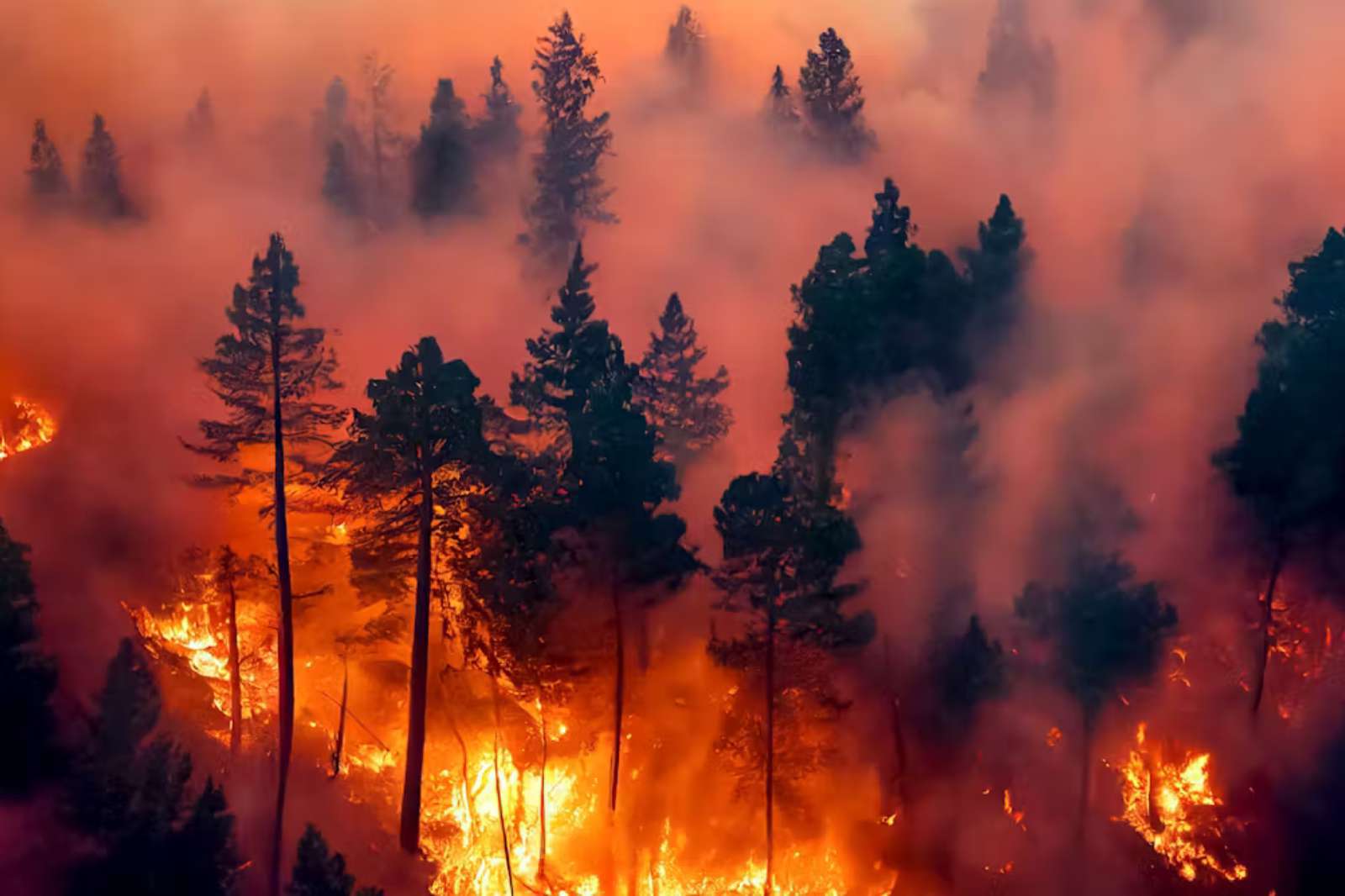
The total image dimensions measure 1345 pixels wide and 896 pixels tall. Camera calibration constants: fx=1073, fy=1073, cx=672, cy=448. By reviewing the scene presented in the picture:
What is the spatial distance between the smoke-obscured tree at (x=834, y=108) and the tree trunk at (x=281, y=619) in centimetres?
4744

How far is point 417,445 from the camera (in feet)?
93.2

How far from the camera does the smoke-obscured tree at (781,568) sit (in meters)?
30.2

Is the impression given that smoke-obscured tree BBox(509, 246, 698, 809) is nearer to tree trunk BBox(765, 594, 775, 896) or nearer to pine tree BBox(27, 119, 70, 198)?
tree trunk BBox(765, 594, 775, 896)

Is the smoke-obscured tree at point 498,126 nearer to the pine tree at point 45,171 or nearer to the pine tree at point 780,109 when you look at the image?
the pine tree at point 780,109

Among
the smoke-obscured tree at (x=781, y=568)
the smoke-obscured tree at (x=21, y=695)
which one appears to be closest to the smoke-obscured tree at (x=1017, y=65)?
the smoke-obscured tree at (x=781, y=568)

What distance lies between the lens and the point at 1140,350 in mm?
49969

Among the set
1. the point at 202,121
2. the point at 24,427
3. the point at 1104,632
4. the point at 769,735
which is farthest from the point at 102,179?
the point at 1104,632

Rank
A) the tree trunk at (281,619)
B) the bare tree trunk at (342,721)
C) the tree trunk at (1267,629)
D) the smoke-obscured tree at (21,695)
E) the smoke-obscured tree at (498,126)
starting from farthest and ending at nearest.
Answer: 1. the smoke-obscured tree at (498,126)
2. the tree trunk at (1267,629)
3. the bare tree trunk at (342,721)
4. the tree trunk at (281,619)
5. the smoke-obscured tree at (21,695)

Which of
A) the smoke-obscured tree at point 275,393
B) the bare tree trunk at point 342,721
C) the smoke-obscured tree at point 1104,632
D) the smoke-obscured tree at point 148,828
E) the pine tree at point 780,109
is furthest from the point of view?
the pine tree at point 780,109

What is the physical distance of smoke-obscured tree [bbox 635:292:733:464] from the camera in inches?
1719

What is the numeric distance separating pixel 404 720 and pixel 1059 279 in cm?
4182

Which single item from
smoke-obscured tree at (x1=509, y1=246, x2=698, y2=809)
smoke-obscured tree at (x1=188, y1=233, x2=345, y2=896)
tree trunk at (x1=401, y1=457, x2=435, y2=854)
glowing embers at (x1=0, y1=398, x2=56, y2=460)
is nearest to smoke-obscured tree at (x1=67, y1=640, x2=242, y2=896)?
smoke-obscured tree at (x1=188, y1=233, x2=345, y2=896)

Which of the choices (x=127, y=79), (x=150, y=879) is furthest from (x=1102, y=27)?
(x=150, y=879)

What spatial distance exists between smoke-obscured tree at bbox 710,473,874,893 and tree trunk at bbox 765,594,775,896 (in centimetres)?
3
